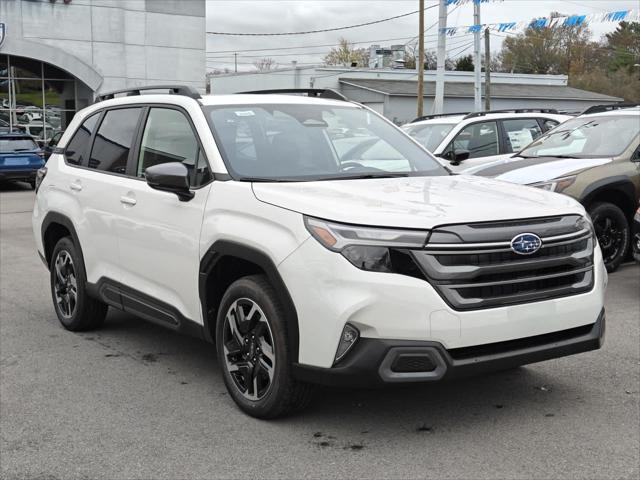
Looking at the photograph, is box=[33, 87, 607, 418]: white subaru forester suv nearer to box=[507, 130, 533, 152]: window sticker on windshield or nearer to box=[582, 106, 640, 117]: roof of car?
box=[582, 106, 640, 117]: roof of car

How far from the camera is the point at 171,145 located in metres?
5.17

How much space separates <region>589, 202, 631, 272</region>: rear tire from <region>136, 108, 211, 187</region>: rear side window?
5.03 meters

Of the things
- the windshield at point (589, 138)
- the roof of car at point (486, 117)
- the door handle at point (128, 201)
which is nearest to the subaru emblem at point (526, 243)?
the door handle at point (128, 201)

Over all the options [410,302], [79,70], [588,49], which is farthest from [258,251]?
[588,49]

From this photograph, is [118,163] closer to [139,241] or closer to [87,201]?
[87,201]

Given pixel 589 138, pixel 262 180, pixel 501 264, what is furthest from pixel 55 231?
pixel 589 138

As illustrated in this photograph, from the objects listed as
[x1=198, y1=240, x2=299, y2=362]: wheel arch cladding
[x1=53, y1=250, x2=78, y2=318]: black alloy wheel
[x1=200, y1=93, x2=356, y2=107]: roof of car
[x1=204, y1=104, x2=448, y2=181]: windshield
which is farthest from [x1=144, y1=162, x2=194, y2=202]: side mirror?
[x1=53, y1=250, x2=78, y2=318]: black alloy wheel

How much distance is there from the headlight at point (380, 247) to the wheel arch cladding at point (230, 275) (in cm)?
41

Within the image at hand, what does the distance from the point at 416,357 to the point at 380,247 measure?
55 cm

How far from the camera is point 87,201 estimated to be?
5.86 m

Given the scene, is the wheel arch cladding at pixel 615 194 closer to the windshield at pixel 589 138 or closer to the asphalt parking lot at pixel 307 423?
the windshield at pixel 589 138

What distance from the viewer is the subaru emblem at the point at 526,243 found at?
387 cm

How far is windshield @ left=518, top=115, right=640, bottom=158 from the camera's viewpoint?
29.3ft

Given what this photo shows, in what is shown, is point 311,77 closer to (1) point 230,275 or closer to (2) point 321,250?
(1) point 230,275
